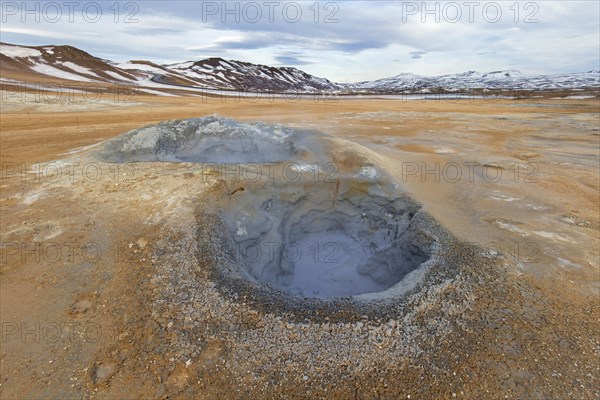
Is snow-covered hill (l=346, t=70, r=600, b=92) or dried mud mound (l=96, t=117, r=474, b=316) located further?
snow-covered hill (l=346, t=70, r=600, b=92)

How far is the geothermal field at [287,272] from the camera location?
3592mm

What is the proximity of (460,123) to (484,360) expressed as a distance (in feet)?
65.6

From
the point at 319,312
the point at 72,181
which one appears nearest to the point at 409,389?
the point at 319,312

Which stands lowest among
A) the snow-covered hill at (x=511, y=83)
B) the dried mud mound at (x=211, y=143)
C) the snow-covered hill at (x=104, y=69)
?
the dried mud mound at (x=211, y=143)

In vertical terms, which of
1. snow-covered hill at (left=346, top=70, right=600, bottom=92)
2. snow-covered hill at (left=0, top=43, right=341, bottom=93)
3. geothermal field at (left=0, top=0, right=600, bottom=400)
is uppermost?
snow-covered hill at (left=346, top=70, right=600, bottom=92)

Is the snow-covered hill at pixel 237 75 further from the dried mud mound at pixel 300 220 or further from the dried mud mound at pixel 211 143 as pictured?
the dried mud mound at pixel 300 220

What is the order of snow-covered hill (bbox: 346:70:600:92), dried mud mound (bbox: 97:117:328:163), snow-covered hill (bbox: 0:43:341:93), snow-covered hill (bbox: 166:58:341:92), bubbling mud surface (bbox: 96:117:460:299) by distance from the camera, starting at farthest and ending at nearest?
snow-covered hill (bbox: 346:70:600:92)
snow-covered hill (bbox: 166:58:341:92)
snow-covered hill (bbox: 0:43:341:93)
dried mud mound (bbox: 97:117:328:163)
bubbling mud surface (bbox: 96:117:460:299)

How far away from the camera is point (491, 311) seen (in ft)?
14.8

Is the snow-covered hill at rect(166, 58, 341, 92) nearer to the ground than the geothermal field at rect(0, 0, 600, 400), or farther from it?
farther from it

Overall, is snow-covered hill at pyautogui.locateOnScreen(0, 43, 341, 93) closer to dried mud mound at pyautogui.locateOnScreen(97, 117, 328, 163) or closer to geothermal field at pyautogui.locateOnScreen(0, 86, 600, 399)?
dried mud mound at pyautogui.locateOnScreen(97, 117, 328, 163)

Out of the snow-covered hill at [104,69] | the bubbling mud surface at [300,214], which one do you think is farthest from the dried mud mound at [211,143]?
the snow-covered hill at [104,69]

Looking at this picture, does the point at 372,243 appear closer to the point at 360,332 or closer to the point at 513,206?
the point at 513,206

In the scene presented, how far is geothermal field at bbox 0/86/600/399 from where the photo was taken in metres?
3.59

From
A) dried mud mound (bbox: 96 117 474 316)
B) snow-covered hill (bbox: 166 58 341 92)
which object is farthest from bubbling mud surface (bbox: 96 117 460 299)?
snow-covered hill (bbox: 166 58 341 92)
